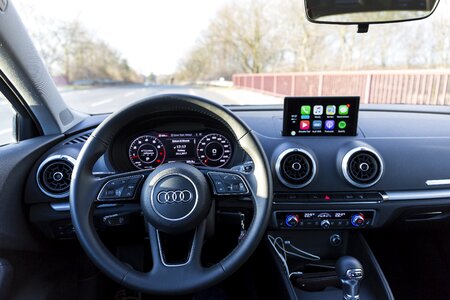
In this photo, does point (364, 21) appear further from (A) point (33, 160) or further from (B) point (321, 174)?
(A) point (33, 160)

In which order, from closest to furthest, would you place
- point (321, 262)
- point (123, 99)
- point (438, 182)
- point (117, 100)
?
point (438, 182), point (321, 262), point (123, 99), point (117, 100)

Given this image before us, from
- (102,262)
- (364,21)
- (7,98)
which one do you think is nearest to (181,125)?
(102,262)

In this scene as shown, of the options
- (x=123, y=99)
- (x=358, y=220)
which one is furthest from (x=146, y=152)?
(x=358, y=220)

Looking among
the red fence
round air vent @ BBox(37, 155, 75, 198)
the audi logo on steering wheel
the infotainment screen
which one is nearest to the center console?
the infotainment screen

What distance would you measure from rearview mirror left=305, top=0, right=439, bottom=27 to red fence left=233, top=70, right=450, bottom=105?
77cm

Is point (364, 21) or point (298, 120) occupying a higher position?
point (364, 21)

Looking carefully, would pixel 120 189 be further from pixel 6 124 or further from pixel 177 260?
pixel 6 124

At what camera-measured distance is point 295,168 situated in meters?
2.01

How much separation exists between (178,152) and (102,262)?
0.69 metres

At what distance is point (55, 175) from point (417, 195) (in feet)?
6.68

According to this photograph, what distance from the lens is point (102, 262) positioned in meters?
1.38

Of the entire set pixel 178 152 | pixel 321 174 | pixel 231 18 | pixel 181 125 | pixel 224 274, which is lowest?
pixel 224 274

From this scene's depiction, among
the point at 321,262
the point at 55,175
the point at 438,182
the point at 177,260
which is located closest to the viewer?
the point at 177,260

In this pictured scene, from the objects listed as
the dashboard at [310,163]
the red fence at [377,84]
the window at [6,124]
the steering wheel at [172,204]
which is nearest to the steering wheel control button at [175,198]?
the steering wheel at [172,204]
